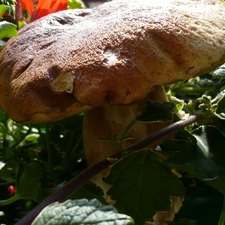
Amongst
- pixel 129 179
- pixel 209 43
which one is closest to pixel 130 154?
pixel 129 179

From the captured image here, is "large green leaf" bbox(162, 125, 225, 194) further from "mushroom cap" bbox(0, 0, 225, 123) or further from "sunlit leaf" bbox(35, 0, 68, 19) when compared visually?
"sunlit leaf" bbox(35, 0, 68, 19)

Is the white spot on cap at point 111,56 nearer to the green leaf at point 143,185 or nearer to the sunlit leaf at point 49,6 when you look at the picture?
the green leaf at point 143,185

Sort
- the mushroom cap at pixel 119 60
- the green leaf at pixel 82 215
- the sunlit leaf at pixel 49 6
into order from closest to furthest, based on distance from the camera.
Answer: the green leaf at pixel 82 215 → the mushroom cap at pixel 119 60 → the sunlit leaf at pixel 49 6

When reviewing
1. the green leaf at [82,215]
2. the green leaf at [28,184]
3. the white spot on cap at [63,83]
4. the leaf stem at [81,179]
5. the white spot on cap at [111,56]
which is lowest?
the green leaf at [28,184]

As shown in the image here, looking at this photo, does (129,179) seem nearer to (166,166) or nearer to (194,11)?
(166,166)

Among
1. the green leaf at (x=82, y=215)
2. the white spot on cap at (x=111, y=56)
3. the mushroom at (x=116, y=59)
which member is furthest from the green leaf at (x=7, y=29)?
the green leaf at (x=82, y=215)

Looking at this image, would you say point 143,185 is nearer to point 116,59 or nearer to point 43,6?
point 116,59
